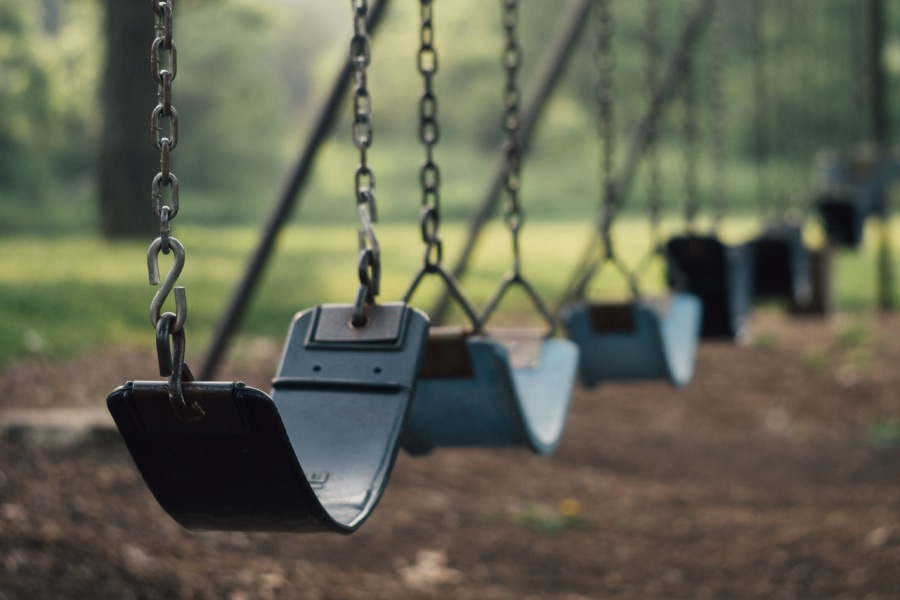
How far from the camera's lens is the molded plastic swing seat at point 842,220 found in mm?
7508

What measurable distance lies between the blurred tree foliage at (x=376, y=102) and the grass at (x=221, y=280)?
3.82ft

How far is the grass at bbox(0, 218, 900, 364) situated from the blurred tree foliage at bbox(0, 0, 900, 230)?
1.17 meters

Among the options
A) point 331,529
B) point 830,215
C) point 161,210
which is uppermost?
point 161,210

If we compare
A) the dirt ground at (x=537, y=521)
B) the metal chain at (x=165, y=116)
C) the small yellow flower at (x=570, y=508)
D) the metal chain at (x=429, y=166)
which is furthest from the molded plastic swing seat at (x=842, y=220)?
the metal chain at (x=165, y=116)

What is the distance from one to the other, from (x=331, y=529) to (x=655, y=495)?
3.92 m

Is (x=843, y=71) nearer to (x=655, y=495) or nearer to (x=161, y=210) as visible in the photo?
(x=655, y=495)

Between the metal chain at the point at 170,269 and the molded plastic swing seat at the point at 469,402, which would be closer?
the metal chain at the point at 170,269

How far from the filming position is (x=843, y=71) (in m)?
20.1

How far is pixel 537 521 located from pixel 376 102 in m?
18.0

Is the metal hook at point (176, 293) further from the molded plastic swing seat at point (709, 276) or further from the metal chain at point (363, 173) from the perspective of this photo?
the molded plastic swing seat at point (709, 276)

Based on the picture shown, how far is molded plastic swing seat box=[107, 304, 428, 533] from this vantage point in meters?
1.60

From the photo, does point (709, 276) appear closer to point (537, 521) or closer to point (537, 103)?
point (537, 521)

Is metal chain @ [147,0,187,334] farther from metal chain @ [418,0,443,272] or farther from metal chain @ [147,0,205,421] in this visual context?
metal chain @ [418,0,443,272]

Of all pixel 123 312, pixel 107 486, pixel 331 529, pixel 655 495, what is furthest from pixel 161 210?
pixel 123 312
